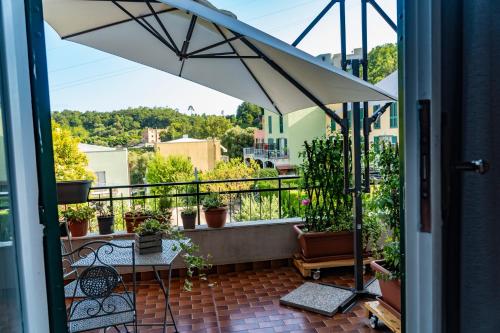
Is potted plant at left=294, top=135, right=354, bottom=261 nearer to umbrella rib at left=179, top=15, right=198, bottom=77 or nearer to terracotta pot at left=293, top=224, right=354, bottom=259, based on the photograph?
terracotta pot at left=293, top=224, right=354, bottom=259

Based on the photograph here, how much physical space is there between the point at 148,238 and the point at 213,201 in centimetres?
150

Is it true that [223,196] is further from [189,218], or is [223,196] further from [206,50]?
[206,50]

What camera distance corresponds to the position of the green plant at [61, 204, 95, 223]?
12.2 feet

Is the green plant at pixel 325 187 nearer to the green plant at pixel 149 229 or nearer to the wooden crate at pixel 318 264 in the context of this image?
the wooden crate at pixel 318 264

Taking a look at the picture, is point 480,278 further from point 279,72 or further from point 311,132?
point 311,132

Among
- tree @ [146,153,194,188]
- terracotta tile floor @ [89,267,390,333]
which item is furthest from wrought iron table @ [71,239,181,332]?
tree @ [146,153,194,188]

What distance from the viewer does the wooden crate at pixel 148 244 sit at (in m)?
2.54

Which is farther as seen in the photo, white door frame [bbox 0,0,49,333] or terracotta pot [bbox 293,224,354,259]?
terracotta pot [bbox 293,224,354,259]

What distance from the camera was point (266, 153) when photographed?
807 inches

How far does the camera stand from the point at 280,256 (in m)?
4.11

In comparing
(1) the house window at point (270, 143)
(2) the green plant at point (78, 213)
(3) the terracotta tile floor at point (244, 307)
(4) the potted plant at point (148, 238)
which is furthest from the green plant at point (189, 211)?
(1) the house window at point (270, 143)

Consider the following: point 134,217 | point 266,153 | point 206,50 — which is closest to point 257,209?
point 134,217

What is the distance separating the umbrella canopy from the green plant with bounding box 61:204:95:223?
1.52m

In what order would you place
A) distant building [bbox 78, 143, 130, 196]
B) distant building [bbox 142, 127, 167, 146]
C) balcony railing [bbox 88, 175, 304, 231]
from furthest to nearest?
distant building [bbox 142, 127, 167, 146] < distant building [bbox 78, 143, 130, 196] < balcony railing [bbox 88, 175, 304, 231]
